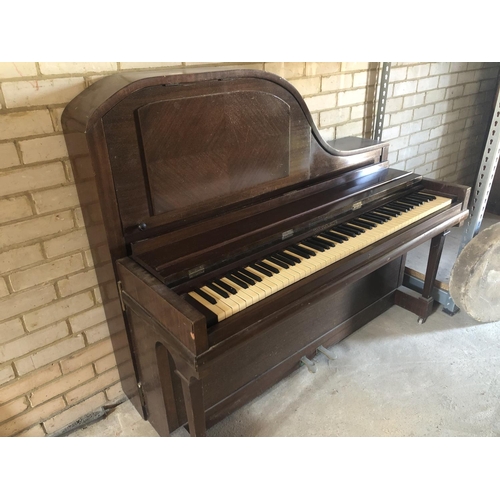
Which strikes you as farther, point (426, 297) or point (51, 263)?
point (426, 297)

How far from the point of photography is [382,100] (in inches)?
94.9

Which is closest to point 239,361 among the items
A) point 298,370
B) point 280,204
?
point 298,370

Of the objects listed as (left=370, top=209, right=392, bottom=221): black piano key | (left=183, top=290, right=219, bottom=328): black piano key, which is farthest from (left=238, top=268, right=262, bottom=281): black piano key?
(left=370, top=209, right=392, bottom=221): black piano key

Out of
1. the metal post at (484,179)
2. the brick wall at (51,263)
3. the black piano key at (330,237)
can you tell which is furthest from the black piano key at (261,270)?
the metal post at (484,179)

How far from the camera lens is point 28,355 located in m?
1.48

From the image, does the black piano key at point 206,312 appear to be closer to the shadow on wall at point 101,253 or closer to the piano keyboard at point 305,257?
the piano keyboard at point 305,257

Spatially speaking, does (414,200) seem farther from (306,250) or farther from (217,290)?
(217,290)

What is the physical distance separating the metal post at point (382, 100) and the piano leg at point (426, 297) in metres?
0.77

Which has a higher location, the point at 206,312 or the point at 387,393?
the point at 206,312

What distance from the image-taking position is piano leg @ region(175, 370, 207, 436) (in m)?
1.21

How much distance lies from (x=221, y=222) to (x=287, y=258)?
0.26 m

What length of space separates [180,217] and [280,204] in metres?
0.43

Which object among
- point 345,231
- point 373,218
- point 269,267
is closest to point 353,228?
point 345,231
